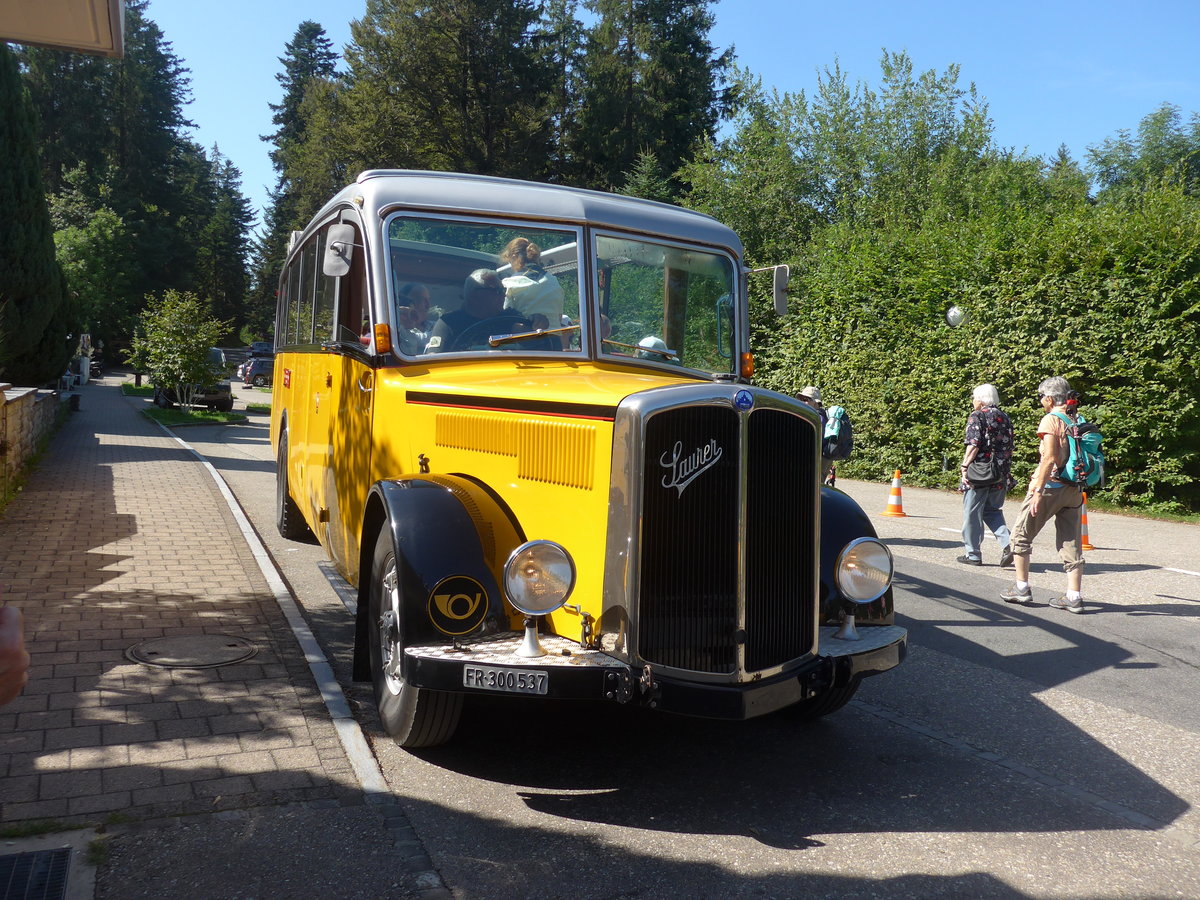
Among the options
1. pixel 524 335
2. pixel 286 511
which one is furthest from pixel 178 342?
pixel 524 335

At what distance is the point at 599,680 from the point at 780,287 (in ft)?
12.2

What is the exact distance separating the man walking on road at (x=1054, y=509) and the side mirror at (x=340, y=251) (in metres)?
5.57

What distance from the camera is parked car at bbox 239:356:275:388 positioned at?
182 ft

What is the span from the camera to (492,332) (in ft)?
17.2

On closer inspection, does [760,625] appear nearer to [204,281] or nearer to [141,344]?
[141,344]

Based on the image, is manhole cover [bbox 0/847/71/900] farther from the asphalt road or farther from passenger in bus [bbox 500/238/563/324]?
passenger in bus [bbox 500/238/563/324]

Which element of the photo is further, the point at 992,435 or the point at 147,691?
the point at 992,435

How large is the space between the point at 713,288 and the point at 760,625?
8.38 ft

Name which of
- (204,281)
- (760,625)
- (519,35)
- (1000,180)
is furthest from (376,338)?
(204,281)

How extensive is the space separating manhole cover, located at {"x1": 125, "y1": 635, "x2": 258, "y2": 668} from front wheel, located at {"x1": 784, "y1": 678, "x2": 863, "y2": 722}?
120 inches

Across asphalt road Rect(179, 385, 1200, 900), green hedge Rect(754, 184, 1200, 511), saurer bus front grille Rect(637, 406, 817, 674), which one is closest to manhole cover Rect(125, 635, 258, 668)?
asphalt road Rect(179, 385, 1200, 900)

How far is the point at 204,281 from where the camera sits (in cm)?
7975

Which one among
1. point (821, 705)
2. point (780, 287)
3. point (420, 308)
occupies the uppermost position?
point (780, 287)

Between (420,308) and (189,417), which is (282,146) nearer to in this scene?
(189,417)
